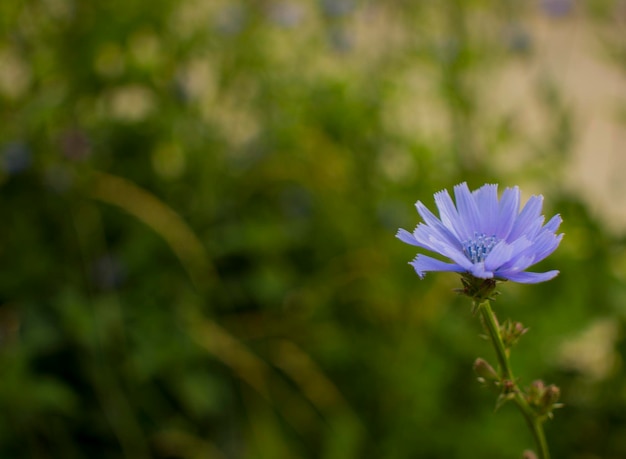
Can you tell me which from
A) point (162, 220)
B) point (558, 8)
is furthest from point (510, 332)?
point (558, 8)

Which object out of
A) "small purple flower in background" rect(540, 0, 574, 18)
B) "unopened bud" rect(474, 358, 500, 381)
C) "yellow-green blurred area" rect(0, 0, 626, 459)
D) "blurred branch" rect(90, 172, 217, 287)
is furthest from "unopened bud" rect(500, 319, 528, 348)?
"small purple flower in background" rect(540, 0, 574, 18)

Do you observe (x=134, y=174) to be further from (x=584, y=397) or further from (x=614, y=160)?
(x=614, y=160)

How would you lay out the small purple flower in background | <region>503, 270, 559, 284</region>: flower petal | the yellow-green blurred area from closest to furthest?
<region>503, 270, 559, 284</region>: flower petal → the yellow-green blurred area → the small purple flower in background

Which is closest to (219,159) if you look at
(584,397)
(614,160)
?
(584,397)

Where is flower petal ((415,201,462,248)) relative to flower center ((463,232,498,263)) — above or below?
below

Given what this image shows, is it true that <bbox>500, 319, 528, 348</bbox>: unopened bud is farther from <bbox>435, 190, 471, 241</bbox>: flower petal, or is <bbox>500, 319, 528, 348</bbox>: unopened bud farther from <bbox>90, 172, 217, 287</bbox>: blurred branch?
<bbox>90, 172, 217, 287</bbox>: blurred branch

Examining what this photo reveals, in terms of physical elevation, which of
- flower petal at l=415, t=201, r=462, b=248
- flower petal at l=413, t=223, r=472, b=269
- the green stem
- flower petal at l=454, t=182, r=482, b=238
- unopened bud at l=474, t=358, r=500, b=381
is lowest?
the green stem

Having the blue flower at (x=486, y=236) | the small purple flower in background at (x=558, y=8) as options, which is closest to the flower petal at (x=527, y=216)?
the blue flower at (x=486, y=236)
